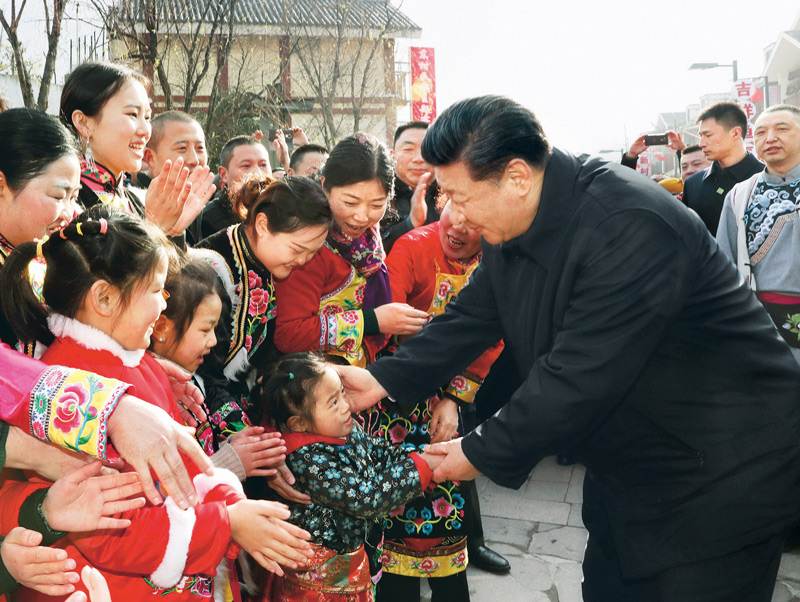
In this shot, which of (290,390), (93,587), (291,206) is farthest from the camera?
(291,206)

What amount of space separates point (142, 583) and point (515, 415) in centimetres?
95

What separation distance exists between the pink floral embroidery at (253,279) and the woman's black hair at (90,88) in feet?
2.87

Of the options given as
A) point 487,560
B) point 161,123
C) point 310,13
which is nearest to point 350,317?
point 487,560

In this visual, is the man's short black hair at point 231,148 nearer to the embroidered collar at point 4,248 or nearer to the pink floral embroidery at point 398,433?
the pink floral embroidery at point 398,433

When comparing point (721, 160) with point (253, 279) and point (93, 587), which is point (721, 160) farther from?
point (93, 587)

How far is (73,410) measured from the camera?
122cm

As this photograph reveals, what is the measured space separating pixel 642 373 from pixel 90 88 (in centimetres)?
209

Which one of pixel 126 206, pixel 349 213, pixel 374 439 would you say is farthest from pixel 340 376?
pixel 126 206

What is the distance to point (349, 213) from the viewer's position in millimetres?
2502

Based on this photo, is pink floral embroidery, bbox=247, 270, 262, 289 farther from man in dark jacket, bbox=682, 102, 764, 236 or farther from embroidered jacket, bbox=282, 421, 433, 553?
man in dark jacket, bbox=682, 102, 764, 236

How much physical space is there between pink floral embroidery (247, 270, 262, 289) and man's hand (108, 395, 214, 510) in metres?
0.94

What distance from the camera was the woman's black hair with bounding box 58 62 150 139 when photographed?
243 centimetres

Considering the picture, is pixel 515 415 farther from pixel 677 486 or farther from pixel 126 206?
pixel 126 206

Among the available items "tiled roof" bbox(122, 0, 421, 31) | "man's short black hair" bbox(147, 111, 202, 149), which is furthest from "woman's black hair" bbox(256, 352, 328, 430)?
"tiled roof" bbox(122, 0, 421, 31)
